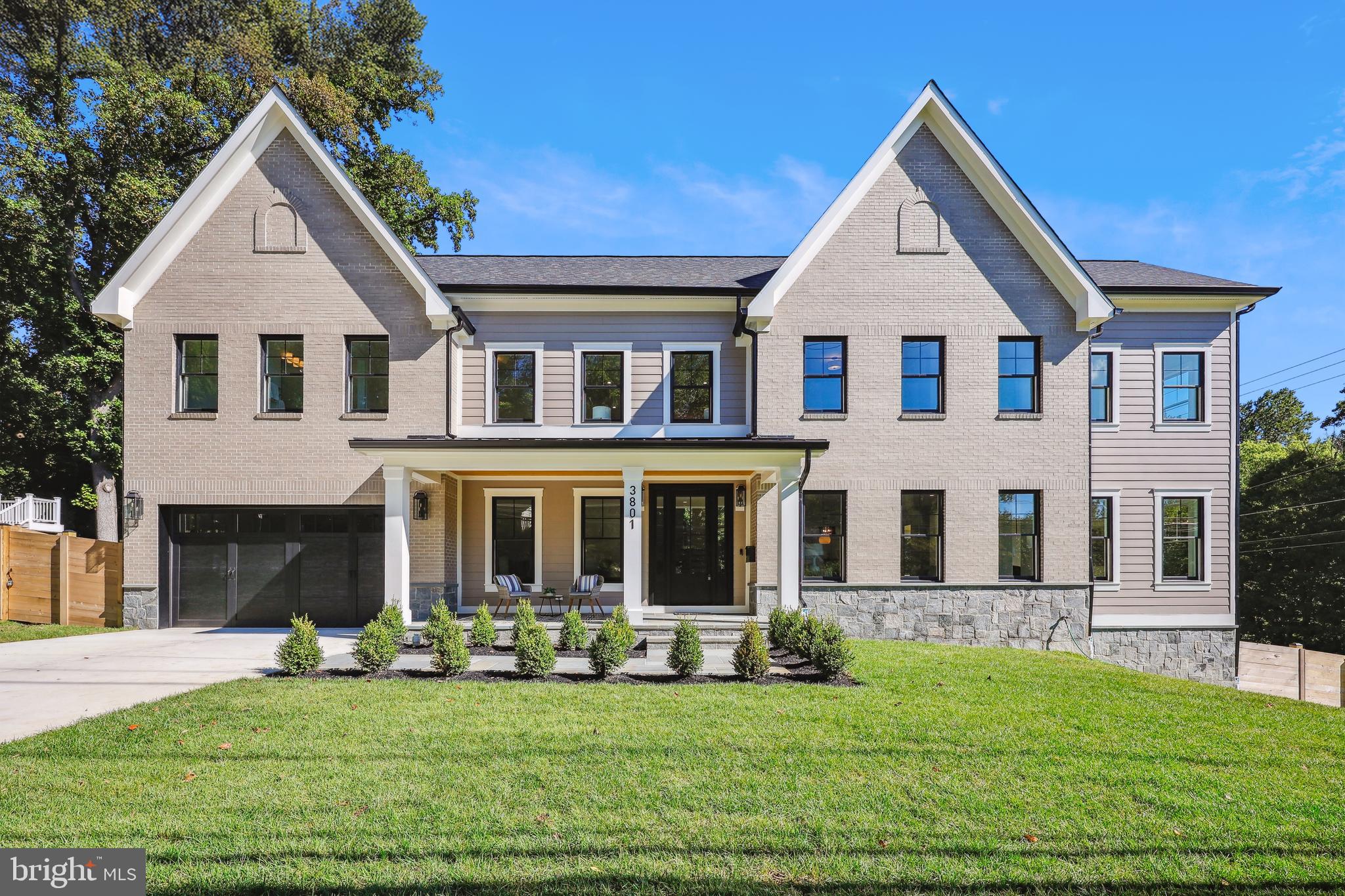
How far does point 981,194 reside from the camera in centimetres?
1475

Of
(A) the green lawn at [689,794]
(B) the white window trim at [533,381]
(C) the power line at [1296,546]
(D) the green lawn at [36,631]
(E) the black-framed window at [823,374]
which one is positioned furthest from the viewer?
(C) the power line at [1296,546]

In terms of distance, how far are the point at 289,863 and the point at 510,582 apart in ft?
33.1

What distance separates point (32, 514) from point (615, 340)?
1682 centimetres

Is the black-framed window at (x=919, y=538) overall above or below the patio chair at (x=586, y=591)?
above

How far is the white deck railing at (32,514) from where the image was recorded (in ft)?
60.2

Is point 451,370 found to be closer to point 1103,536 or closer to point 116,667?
point 116,667

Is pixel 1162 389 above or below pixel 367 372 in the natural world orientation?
below

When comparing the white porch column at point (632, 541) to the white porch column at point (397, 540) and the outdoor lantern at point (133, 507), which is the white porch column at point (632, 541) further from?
the outdoor lantern at point (133, 507)

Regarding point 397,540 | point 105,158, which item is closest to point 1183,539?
point 397,540

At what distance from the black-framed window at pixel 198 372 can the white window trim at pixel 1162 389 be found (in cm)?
2007

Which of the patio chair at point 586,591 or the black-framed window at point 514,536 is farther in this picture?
the black-framed window at point 514,536

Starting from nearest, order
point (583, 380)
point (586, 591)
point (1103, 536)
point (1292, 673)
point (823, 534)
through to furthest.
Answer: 1. point (1292, 673)
2. point (586, 591)
3. point (823, 534)
4. point (583, 380)
5. point (1103, 536)

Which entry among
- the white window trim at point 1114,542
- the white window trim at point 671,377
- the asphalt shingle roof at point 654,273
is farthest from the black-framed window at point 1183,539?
the white window trim at point 671,377

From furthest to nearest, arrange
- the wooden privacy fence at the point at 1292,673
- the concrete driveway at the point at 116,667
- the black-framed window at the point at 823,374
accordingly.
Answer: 1. the black-framed window at the point at 823,374
2. the wooden privacy fence at the point at 1292,673
3. the concrete driveway at the point at 116,667
